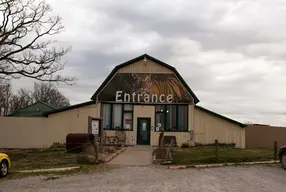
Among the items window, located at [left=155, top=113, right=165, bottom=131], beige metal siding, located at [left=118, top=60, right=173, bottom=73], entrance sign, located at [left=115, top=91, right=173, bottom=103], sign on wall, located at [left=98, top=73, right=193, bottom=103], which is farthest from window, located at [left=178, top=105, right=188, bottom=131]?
beige metal siding, located at [left=118, top=60, right=173, bottom=73]

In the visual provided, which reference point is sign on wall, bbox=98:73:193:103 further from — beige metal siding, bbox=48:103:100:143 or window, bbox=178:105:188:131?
beige metal siding, bbox=48:103:100:143

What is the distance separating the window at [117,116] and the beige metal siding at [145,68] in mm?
2923

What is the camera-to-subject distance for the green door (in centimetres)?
2791

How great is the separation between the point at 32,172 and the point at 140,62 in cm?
1645

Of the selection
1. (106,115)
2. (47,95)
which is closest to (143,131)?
(106,115)

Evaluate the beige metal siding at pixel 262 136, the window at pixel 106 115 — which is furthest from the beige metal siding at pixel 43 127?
the beige metal siding at pixel 262 136

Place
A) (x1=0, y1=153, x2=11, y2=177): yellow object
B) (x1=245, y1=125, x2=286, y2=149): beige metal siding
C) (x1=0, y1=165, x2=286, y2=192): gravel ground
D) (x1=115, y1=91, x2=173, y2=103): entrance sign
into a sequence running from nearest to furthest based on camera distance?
(x1=0, y1=165, x2=286, y2=192): gravel ground < (x1=0, y1=153, x2=11, y2=177): yellow object < (x1=115, y1=91, x2=173, y2=103): entrance sign < (x1=245, y1=125, x2=286, y2=149): beige metal siding

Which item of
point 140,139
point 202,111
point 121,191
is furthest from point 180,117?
point 121,191

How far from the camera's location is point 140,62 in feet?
93.8

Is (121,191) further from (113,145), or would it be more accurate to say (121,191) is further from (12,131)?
(12,131)

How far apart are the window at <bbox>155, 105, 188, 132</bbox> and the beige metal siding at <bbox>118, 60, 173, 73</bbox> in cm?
291

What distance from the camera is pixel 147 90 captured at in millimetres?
28156

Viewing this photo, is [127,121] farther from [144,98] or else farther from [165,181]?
[165,181]

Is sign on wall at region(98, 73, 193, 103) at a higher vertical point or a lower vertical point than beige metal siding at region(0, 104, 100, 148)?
higher
